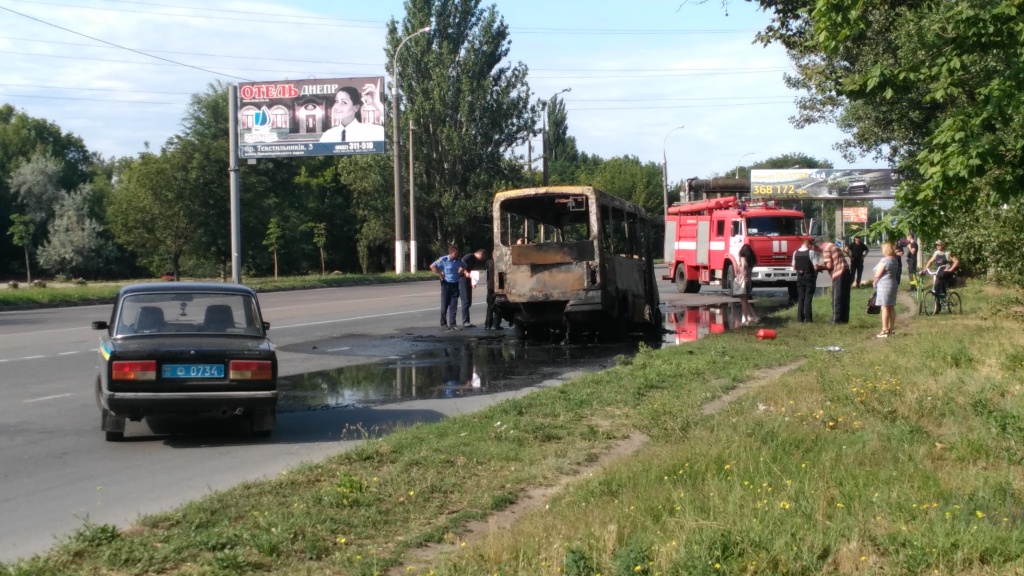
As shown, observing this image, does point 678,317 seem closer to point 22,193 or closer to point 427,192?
point 427,192

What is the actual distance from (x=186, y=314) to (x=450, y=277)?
11.5 m

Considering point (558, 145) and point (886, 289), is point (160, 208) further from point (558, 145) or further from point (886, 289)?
point (558, 145)

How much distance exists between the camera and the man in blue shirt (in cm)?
2122

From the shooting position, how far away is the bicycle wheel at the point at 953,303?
22.1m

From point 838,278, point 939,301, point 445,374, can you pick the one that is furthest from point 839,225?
point 445,374

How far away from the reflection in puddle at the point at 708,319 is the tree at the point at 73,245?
49036 millimetres

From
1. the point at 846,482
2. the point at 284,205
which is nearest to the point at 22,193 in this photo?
the point at 284,205

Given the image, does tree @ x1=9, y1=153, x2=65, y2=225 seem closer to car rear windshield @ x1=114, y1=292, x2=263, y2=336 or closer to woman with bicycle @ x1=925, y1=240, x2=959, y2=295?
woman with bicycle @ x1=925, y1=240, x2=959, y2=295

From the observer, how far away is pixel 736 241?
31.5 meters

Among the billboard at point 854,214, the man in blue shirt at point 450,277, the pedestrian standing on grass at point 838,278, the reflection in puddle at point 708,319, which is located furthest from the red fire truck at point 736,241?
the billboard at point 854,214

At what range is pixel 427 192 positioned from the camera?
57.8 metres

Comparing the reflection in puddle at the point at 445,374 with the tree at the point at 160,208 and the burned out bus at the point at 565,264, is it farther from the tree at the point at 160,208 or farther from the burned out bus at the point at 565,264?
the tree at the point at 160,208

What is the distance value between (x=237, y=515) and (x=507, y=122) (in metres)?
52.3

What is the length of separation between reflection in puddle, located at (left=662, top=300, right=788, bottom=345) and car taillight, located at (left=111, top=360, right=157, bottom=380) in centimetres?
1126
